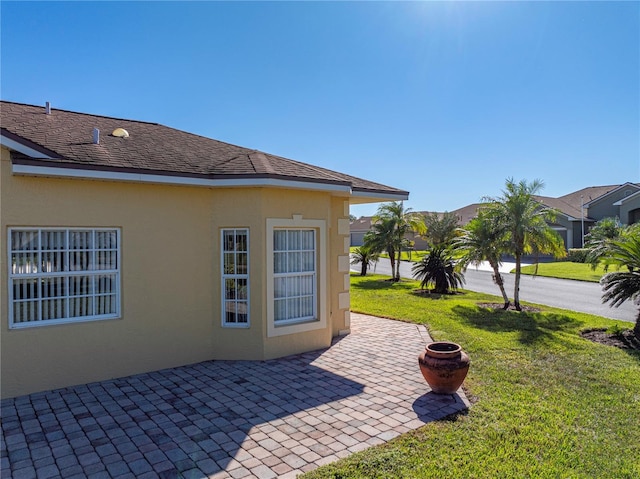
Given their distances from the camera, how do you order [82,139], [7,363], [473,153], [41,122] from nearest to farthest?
[7,363], [82,139], [41,122], [473,153]

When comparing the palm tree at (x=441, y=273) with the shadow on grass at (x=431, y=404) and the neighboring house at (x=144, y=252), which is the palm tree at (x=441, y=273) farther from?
the shadow on grass at (x=431, y=404)

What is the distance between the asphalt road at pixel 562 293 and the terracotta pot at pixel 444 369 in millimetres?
10800

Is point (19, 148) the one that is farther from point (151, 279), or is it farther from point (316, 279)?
point (316, 279)

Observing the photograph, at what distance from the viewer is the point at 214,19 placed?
38.5ft

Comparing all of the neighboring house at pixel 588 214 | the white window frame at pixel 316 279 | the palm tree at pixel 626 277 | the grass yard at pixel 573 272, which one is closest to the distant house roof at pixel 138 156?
the white window frame at pixel 316 279

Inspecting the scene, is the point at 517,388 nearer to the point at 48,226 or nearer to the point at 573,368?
the point at 573,368

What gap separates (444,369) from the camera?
6.50 metres

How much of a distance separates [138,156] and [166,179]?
881 millimetres

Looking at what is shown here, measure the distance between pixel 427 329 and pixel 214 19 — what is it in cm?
1066

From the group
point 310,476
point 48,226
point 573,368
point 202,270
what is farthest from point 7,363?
point 573,368

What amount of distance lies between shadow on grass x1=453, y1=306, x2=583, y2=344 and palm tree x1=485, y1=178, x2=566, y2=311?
4.28 feet

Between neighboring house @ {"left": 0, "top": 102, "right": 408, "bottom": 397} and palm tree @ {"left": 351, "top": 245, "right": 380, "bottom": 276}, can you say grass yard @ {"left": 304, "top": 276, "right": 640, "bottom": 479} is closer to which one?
neighboring house @ {"left": 0, "top": 102, "right": 408, "bottom": 397}

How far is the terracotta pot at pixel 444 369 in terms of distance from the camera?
651 centimetres

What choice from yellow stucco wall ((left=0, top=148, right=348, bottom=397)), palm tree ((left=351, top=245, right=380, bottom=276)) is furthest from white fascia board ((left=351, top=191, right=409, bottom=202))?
palm tree ((left=351, top=245, right=380, bottom=276))
